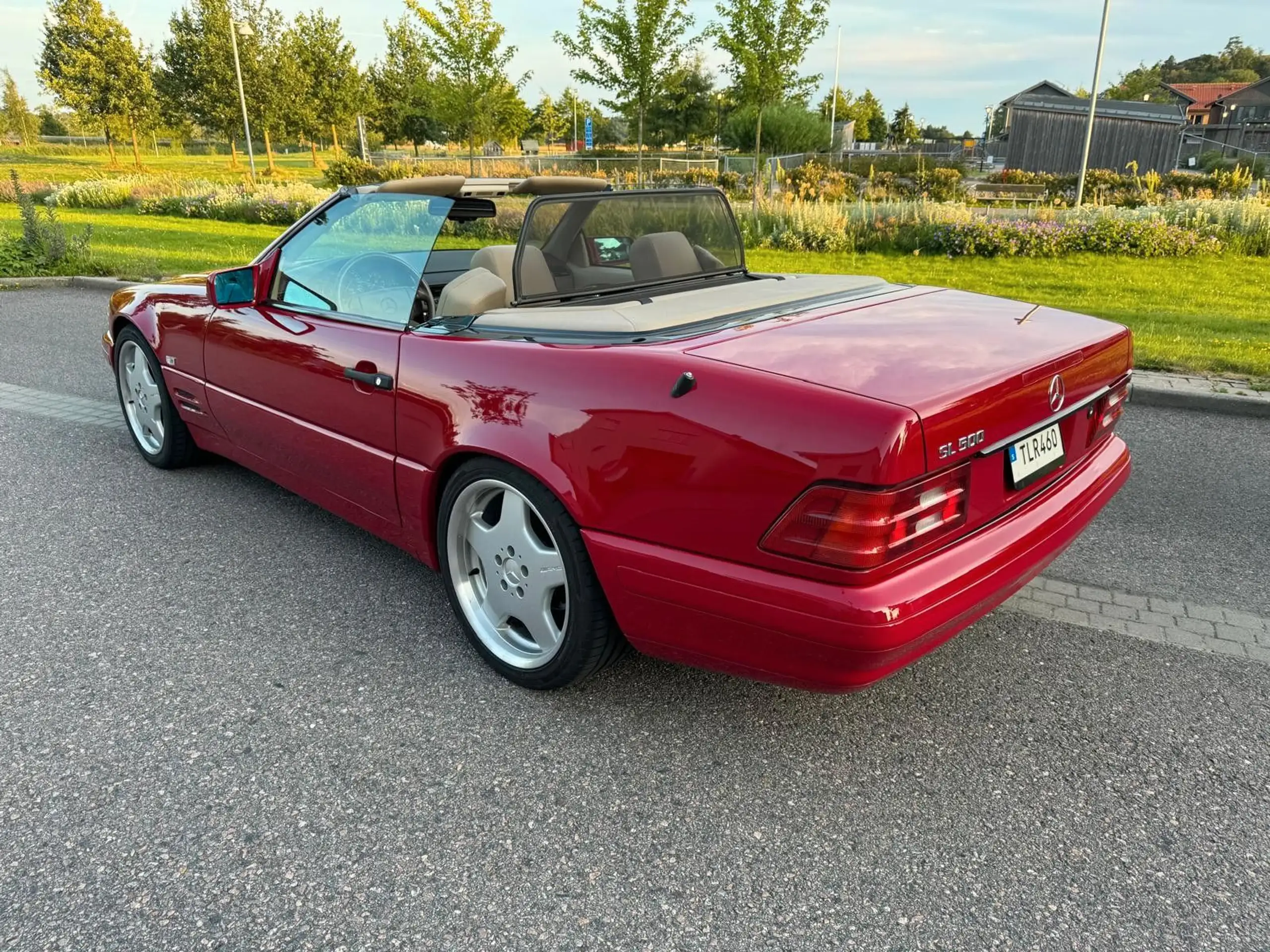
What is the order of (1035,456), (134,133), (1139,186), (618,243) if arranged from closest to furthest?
(1035,456) → (618,243) → (1139,186) → (134,133)

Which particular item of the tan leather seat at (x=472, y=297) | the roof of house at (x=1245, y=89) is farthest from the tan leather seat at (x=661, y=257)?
the roof of house at (x=1245, y=89)

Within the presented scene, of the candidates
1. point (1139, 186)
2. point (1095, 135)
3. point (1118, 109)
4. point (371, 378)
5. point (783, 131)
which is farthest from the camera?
point (783, 131)

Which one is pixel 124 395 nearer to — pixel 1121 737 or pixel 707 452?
pixel 707 452

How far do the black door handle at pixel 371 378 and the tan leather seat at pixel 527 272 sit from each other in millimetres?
459

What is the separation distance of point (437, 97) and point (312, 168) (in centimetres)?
1905

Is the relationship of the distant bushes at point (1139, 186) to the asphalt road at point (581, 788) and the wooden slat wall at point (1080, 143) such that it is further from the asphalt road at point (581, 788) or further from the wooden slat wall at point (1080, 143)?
the asphalt road at point (581, 788)

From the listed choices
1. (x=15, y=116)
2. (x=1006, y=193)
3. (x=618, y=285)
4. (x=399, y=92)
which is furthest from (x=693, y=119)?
(x=618, y=285)

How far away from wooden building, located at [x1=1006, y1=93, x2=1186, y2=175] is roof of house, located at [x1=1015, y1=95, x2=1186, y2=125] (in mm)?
19

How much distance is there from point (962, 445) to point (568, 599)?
1109 millimetres

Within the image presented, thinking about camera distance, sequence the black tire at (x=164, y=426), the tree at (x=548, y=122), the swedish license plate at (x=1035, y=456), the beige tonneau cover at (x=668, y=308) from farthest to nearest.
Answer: the tree at (x=548, y=122) < the black tire at (x=164, y=426) < the beige tonneau cover at (x=668, y=308) < the swedish license plate at (x=1035, y=456)

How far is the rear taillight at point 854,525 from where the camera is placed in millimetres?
1899

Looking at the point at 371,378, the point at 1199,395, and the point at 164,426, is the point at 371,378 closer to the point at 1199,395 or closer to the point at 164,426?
the point at 164,426

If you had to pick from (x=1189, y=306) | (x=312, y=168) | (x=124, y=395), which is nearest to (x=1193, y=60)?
(x=312, y=168)

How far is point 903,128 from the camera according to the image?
8412cm
